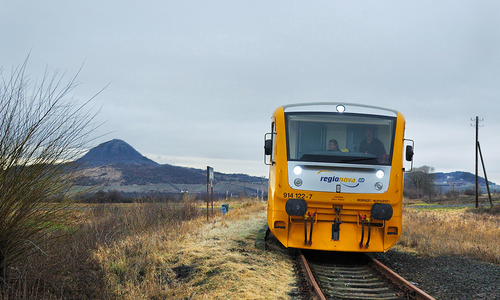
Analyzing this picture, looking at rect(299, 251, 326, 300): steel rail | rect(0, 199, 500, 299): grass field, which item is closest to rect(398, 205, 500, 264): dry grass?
rect(0, 199, 500, 299): grass field

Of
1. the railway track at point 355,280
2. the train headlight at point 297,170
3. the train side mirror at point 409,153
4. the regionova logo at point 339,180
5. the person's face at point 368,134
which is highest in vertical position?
the person's face at point 368,134

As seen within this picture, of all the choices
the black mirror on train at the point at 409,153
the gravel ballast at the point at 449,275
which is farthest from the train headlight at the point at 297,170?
the gravel ballast at the point at 449,275

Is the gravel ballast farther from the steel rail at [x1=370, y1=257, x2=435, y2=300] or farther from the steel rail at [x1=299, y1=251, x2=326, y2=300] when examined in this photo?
the steel rail at [x1=299, y1=251, x2=326, y2=300]

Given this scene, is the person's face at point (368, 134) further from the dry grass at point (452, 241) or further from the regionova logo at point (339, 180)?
the dry grass at point (452, 241)

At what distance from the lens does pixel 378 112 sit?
824 centimetres

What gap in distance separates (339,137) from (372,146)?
663 mm

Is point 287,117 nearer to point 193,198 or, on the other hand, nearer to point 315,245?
point 315,245

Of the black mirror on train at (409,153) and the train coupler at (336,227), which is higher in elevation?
the black mirror on train at (409,153)

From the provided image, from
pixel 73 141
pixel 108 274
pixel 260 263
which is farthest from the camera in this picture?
pixel 260 263

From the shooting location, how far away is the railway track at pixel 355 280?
5906mm

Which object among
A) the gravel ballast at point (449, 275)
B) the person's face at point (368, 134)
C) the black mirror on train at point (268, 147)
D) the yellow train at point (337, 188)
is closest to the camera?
the gravel ballast at point (449, 275)

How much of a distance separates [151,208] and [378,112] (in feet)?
33.9

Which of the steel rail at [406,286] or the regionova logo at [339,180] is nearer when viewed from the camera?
the steel rail at [406,286]

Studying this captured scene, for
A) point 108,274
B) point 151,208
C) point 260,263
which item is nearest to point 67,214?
point 108,274
